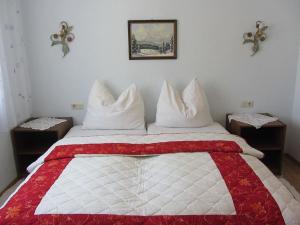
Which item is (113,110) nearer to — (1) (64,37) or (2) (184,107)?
(2) (184,107)

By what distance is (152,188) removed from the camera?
1713 millimetres

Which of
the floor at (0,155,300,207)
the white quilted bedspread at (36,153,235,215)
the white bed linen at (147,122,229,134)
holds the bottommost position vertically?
the floor at (0,155,300,207)

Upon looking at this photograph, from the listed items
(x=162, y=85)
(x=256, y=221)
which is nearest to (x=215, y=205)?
(x=256, y=221)

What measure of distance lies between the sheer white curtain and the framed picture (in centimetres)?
120

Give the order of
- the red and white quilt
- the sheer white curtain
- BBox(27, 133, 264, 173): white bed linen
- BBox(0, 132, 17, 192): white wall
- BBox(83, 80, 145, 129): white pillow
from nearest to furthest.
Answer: the red and white quilt → BBox(27, 133, 264, 173): white bed linen → the sheer white curtain → BBox(0, 132, 17, 192): white wall → BBox(83, 80, 145, 129): white pillow

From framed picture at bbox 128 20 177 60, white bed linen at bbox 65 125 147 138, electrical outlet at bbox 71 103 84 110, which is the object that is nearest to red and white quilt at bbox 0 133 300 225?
white bed linen at bbox 65 125 147 138

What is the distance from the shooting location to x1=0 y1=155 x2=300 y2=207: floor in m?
2.64

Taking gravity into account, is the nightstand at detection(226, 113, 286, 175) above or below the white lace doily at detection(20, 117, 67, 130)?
below

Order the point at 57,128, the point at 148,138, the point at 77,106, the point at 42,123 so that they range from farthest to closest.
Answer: the point at 77,106 < the point at 42,123 < the point at 57,128 < the point at 148,138

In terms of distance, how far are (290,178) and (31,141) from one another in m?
2.96

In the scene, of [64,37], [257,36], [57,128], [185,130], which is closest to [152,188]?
[185,130]

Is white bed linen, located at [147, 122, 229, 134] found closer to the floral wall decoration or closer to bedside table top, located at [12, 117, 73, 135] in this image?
bedside table top, located at [12, 117, 73, 135]

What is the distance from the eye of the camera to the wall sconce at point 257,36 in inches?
119

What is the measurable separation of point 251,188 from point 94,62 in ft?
7.18
